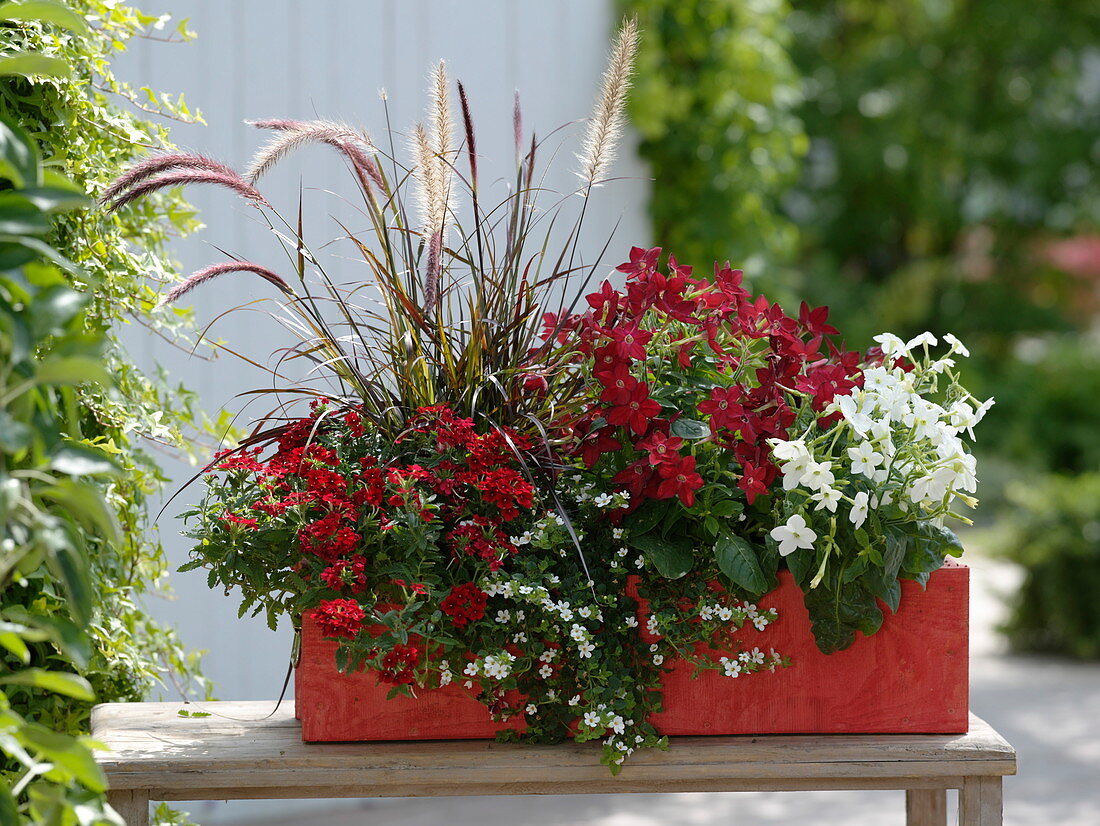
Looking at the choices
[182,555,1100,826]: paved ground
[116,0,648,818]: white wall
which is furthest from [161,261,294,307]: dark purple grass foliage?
[182,555,1100,826]: paved ground

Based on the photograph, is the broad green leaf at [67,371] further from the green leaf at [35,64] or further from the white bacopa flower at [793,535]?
the white bacopa flower at [793,535]

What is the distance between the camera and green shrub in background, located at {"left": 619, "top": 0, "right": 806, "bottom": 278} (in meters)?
3.35

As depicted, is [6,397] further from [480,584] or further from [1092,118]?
[1092,118]

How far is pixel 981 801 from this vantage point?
1.31 meters

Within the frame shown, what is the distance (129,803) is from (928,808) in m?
1.01

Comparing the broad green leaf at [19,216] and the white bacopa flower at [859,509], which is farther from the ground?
the broad green leaf at [19,216]

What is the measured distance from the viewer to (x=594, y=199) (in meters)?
3.15

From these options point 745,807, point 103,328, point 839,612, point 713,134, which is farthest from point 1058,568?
point 103,328

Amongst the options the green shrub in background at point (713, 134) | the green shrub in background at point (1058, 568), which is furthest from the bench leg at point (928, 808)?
the green shrub in background at point (1058, 568)

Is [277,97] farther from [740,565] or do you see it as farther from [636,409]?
[740,565]

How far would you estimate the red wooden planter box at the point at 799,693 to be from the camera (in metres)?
1.34

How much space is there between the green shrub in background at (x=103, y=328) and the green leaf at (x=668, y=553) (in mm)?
652

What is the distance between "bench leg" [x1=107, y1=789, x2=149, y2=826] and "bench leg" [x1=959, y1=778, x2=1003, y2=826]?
3.03 feet

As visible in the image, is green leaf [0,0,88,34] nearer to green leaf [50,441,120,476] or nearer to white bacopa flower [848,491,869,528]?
green leaf [50,441,120,476]
